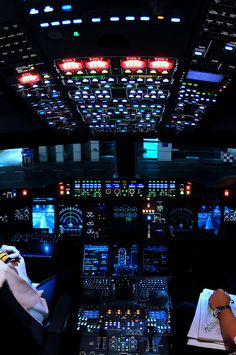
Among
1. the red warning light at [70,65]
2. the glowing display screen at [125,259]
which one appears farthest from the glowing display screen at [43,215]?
the red warning light at [70,65]

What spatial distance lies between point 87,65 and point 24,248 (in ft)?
7.46

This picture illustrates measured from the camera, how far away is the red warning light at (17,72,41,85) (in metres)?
2.45

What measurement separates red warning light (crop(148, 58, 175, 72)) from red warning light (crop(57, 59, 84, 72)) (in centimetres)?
43

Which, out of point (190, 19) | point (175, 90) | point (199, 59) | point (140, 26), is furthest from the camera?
point (175, 90)

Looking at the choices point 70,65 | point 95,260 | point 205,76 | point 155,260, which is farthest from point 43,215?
point 205,76

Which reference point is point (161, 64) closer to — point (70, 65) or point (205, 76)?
point (205, 76)

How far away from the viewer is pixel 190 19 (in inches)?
64.4

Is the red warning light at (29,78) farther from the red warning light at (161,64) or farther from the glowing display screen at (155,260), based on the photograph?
the glowing display screen at (155,260)

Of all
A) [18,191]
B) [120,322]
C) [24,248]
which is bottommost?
[120,322]

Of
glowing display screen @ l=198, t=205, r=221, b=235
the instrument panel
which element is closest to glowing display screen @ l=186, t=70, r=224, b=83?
the instrument panel

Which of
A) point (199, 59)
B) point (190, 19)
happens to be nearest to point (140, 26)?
point (190, 19)

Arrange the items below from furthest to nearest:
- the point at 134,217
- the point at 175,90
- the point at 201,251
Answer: the point at 201,251, the point at 134,217, the point at 175,90

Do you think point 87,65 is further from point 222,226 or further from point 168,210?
point 222,226

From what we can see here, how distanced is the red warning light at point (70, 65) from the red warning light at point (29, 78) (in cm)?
23
